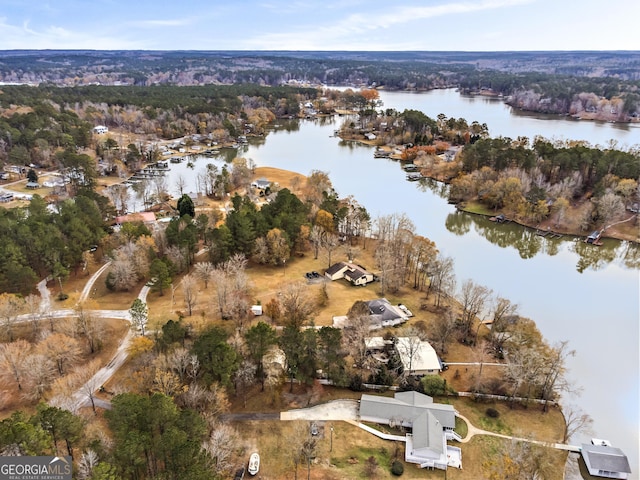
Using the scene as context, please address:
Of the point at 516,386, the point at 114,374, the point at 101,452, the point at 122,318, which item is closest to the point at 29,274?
the point at 122,318

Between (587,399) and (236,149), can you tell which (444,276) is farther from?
(236,149)

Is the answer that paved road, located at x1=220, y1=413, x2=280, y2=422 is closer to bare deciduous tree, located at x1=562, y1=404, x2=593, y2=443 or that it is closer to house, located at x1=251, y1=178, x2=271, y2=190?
bare deciduous tree, located at x1=562, y1=404, x2=593, y2=443

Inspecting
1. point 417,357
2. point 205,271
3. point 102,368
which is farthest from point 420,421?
point 205,271

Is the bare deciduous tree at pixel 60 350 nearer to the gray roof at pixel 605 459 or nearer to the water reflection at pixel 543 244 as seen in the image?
the gray roof at pixel 605 459

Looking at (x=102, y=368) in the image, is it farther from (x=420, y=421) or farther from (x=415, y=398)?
(x=420, y=421)

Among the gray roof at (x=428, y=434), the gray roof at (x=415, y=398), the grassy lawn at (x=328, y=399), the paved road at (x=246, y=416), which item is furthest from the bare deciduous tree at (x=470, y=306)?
the paved road at (x=246, y=416)

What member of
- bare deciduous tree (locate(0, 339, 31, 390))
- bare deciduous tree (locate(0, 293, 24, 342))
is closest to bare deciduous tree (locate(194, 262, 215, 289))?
bare deciduous tree (locate(0, 293, 24, 342))
